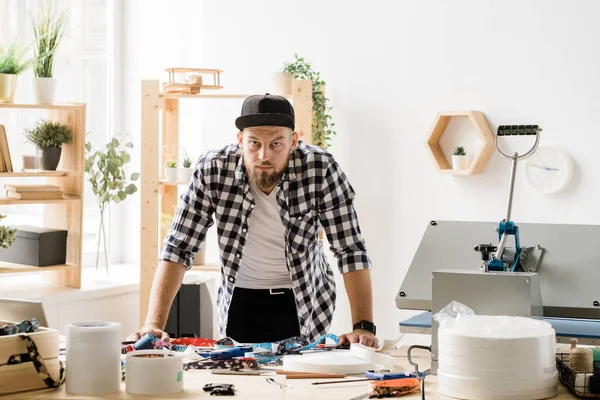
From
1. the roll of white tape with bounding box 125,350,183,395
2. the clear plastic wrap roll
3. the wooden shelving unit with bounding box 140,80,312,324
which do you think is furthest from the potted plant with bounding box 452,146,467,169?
the roll of white tape with bounding box 125,350,183,395

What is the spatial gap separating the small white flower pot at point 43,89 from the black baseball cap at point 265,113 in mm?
1826

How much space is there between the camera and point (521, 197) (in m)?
4.45

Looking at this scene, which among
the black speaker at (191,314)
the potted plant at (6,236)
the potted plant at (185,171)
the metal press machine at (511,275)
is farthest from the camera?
the potted plant at (185,171)

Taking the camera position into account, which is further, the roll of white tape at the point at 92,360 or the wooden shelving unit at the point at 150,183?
the wooden shelving unit at the point at 150,183

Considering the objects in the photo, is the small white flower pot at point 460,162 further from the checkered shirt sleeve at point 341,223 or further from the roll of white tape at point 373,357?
the roll of white tape at point 373,357

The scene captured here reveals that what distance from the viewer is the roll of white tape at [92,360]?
199cm

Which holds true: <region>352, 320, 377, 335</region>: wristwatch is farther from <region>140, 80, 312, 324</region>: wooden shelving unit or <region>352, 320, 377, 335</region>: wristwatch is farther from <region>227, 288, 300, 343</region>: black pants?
<region>140, 80, 312, 324</region>: wooden shelving unit

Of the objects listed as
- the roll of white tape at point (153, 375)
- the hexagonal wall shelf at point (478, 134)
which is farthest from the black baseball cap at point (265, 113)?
the hexagonal wall shelf at point (478, 134)

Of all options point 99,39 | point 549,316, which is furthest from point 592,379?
point 99,39

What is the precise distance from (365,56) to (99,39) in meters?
1.75

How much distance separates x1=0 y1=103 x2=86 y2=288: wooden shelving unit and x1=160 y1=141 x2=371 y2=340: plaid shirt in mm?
1597

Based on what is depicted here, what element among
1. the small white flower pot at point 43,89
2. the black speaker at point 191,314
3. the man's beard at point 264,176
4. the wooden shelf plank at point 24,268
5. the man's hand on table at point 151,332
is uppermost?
the small white flower pot at point 43,89

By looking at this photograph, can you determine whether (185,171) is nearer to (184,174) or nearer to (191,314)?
(184,174)

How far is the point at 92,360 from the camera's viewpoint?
6.54 feet
